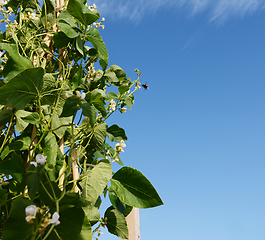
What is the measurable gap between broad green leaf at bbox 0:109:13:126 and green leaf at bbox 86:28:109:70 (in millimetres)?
431

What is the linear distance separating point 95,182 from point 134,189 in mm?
156

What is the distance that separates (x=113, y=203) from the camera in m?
1.10

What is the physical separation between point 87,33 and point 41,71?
0.39 meters

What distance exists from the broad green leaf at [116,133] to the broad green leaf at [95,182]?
0.39m

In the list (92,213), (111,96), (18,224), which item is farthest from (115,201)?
(111,96)

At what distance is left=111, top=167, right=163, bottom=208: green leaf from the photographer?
0.97 m

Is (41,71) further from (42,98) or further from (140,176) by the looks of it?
(140,176)

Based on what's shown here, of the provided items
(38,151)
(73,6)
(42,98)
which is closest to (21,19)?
(73,6)

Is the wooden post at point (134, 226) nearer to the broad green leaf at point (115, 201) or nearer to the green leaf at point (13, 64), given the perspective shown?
the broad green leaf at point (115, 201)

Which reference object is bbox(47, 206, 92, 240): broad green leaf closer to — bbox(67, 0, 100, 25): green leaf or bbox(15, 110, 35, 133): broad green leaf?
bbox(15, 110, 35, 133): broad green leaf

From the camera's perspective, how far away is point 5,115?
102cm

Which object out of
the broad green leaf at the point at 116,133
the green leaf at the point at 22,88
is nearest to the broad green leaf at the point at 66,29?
the green leaf at the point at 22,88

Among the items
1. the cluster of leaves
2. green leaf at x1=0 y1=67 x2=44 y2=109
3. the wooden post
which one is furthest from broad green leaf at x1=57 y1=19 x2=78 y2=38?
the wooden post

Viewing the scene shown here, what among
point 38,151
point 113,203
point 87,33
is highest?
point 87,33
